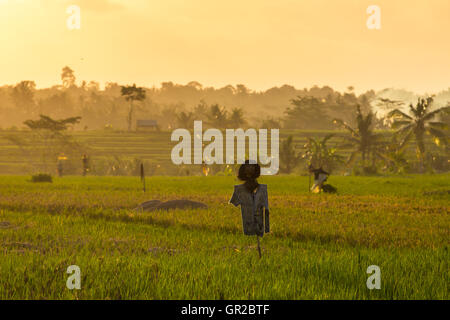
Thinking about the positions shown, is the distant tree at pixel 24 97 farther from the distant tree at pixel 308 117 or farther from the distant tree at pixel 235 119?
the distant tree at pixel 308 117

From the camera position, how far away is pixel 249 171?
587 centimetres

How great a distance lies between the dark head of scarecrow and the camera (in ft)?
19.2

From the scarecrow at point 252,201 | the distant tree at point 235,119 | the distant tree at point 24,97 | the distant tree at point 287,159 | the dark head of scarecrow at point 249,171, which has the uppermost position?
the distant tree at point 24,97

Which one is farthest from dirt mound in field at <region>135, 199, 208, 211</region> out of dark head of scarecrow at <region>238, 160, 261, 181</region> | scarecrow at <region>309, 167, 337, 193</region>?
dark head of scarecrow at <region>238, 160, 261, 181</region>

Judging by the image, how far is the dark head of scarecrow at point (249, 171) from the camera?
230 inches

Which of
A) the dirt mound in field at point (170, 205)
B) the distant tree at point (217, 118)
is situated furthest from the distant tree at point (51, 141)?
the dirt mound in field at point (170, 205)

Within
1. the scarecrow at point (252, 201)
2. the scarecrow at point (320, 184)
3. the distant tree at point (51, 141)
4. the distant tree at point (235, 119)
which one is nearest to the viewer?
the scarecrow at point (252, 201)

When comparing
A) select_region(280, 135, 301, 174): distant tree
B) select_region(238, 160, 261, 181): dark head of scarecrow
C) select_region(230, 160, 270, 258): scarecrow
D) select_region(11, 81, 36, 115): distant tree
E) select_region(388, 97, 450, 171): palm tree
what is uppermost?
select_region(11, 81, 36, 115): distant tree

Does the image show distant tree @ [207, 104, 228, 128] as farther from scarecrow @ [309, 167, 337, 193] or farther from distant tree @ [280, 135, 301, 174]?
scarecrow @ [309, 167, 337, 193]

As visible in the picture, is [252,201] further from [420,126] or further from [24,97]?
[24,97]
